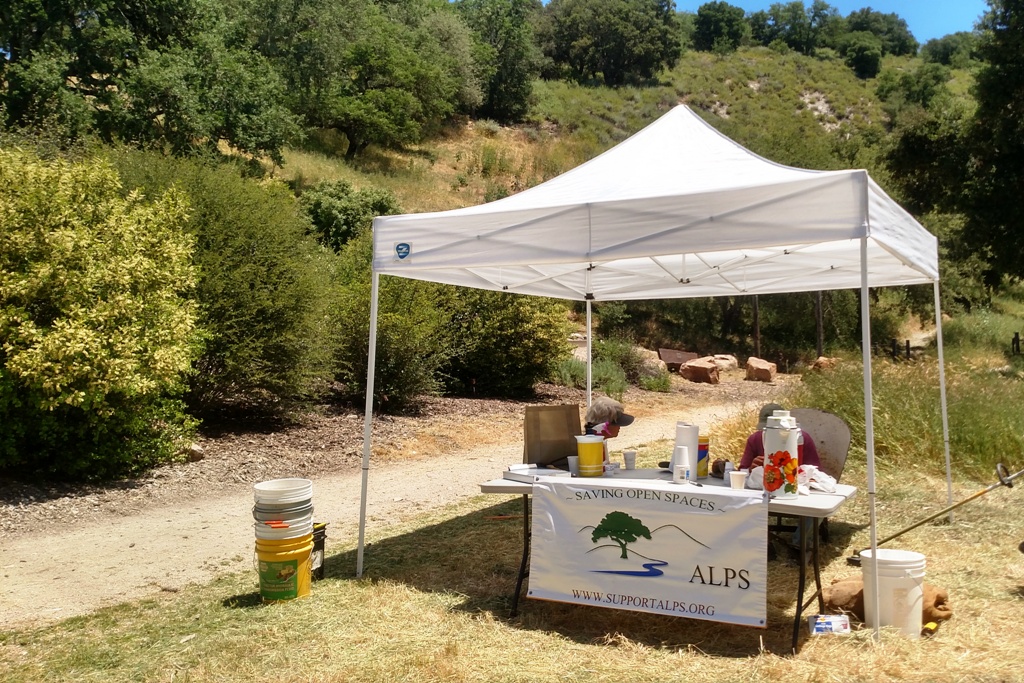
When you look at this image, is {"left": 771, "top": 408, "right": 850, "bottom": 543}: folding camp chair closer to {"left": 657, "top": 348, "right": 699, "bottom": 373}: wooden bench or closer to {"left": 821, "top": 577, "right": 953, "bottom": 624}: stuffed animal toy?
{"left": 821, "top": 577, "right": 953, "bottom": 624}: stuffed animal toy

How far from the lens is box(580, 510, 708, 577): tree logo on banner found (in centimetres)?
416

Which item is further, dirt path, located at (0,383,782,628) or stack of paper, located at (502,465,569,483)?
dirt path, located at (0,383,782,628)

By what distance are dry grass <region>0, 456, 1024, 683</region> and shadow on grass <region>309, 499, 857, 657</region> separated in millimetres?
17

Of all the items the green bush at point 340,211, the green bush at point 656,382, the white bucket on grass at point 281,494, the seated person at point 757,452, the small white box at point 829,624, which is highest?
the green bush at point 340,211

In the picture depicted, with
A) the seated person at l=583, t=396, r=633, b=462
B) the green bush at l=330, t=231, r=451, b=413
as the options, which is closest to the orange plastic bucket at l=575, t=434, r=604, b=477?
the seated person at l=583, t=396, r=633, b=462

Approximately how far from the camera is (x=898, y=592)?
4000mm

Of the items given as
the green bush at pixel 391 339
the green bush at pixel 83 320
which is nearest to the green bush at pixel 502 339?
the green bush at pixel 391 339

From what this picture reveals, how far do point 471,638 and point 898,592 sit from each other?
2.23 meters

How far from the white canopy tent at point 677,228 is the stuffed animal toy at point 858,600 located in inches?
22.0

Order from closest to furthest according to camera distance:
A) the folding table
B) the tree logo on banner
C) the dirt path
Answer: the folding table, the tree logo on banner, the dirt path

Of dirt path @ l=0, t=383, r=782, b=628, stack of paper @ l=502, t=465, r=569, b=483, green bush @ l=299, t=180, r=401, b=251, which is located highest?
green bush @ l=299, t=180, r=401, b=251

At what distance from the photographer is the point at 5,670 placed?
3.88 m

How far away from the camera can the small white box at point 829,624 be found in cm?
400

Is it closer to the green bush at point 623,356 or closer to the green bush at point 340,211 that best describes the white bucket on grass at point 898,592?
the green bush at point 623,356
